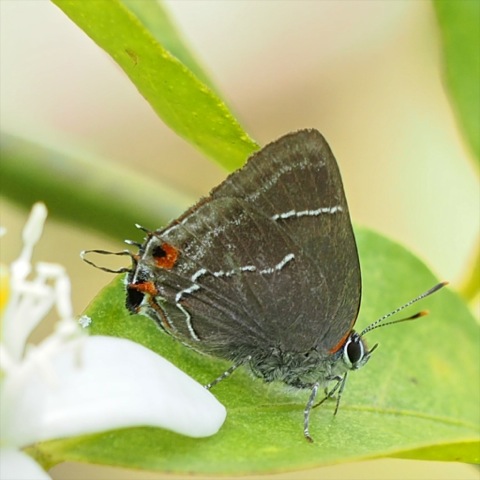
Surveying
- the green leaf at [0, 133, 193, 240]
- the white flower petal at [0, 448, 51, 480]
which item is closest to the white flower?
the white flower petal at [0, 448, 51, 480]

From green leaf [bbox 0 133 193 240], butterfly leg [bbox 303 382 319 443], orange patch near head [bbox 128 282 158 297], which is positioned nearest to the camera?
butterfly leg [bbox 303 382 319 443]

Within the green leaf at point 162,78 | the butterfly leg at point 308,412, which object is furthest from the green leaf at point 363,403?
the green leaf at point 162,78

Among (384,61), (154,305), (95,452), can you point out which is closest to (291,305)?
(154,305)

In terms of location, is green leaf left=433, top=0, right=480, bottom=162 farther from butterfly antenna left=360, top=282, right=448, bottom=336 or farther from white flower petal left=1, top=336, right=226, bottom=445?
white flower petal left=1, top=336, right=226, bottom=445

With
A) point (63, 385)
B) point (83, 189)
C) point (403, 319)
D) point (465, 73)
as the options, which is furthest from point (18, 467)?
point (465, 73)

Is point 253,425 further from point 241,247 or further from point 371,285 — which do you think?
point 371,285

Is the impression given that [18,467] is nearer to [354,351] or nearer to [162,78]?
[162,78]
